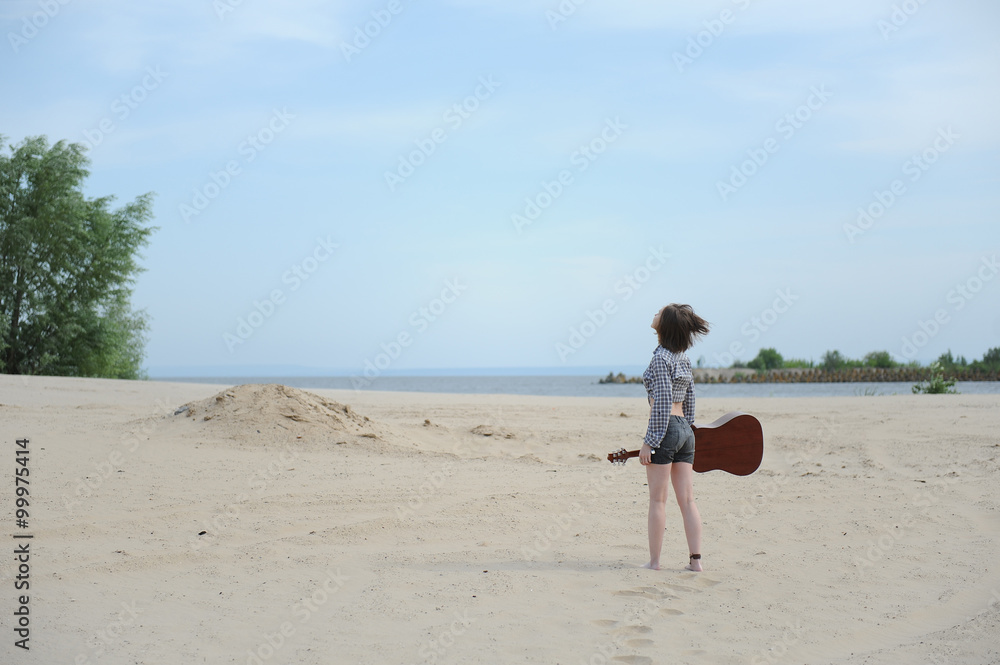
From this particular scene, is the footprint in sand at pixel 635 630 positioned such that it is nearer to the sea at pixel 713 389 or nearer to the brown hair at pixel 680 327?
the brown hair at pixel 680 327

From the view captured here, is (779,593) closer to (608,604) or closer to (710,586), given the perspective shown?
(710,586)

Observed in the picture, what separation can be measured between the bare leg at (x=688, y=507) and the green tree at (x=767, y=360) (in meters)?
51.8

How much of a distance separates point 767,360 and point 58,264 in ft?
154

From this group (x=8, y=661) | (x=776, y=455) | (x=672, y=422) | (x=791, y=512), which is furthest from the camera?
(x=776, y=455)

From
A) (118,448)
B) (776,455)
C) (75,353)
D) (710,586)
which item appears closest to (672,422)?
(710,586)

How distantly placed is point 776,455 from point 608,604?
21.4 feet

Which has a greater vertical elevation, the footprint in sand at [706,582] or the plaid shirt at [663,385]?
the plaid shirt at [663,385]

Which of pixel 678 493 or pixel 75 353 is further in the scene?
pixel 75 353

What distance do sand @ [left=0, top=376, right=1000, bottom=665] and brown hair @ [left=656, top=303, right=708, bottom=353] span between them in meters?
1.57

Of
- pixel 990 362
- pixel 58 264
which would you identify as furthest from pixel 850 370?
pixel 58 264

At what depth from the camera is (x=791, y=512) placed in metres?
6.52

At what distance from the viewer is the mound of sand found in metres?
9.79

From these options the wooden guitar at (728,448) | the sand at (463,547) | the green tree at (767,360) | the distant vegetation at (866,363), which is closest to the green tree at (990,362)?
the distant vegetation at (866,363)

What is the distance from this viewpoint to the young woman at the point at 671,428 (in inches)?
191
